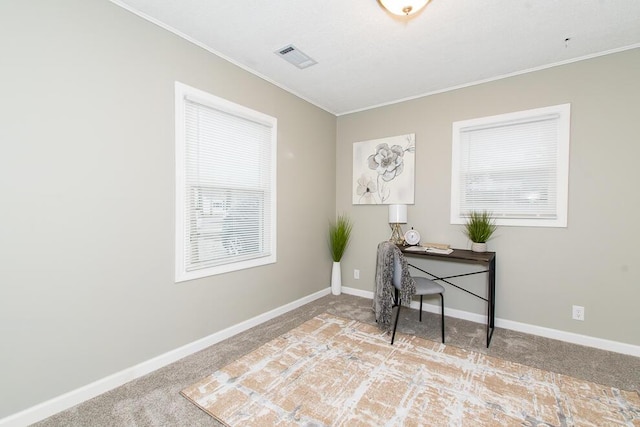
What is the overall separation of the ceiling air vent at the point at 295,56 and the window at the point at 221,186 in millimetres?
590

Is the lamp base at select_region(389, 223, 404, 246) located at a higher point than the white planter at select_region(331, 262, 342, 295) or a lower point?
higher

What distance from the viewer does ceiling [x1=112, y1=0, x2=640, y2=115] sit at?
1868mm

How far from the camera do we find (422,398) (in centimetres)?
175

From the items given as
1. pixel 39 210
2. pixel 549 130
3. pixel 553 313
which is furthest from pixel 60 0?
pixel 553 313

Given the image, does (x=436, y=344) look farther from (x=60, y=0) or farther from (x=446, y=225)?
(x=60, y=0)

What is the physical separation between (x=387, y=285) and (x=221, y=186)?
1.74 metres

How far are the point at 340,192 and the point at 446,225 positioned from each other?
1.47 metres

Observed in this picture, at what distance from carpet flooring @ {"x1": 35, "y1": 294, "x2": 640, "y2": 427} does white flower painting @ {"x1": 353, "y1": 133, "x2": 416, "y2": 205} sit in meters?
1.39

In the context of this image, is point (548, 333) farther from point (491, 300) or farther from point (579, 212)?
point (579, 212)

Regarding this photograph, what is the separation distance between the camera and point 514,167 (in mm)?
2770

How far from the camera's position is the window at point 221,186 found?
2209 mm

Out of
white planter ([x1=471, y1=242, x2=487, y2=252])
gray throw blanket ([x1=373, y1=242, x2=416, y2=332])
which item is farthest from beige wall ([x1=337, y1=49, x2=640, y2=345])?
gray throw blanket ([x1=373, y1=242, x2=416, y2=332])

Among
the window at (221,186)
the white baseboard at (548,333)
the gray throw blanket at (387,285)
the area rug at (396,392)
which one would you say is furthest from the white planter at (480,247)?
the window at (221,186)

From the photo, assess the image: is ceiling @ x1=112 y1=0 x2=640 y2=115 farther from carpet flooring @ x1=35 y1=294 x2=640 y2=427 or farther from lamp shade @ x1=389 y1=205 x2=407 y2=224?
carpet flooring @ x1=35 y1=294 x2=640 y2=427
